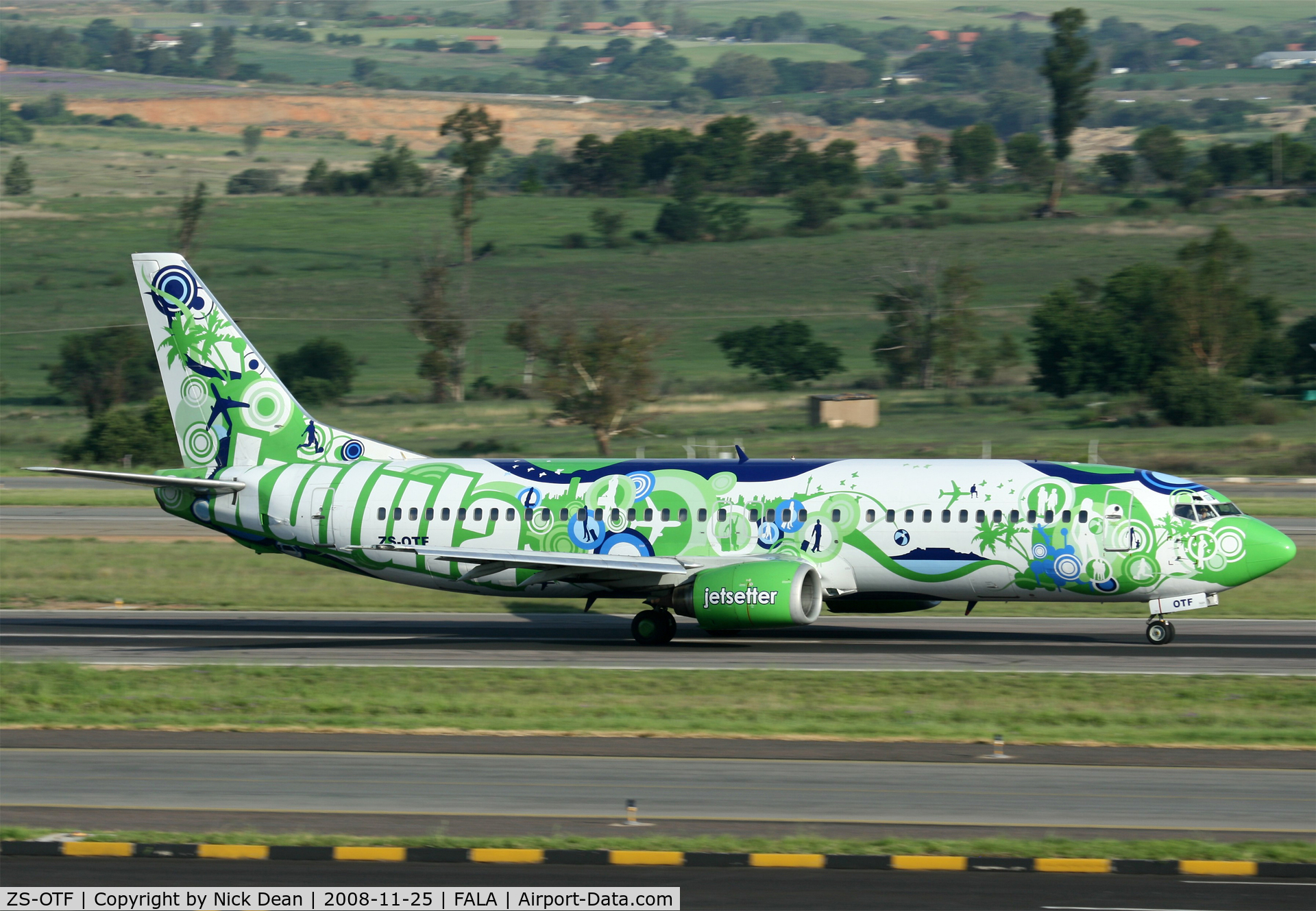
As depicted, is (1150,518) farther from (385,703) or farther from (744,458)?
(385,703)

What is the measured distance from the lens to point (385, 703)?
25141 millimetres

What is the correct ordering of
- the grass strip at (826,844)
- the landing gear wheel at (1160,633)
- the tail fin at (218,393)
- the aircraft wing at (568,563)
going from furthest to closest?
the tail fin at (218,393)
the aircraft wing at (568,563)
the landing gear wheel at (1160,633)
the grass strip at (826,844)

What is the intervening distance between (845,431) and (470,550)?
60.5 metres

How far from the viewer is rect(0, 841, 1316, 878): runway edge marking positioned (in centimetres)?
1526

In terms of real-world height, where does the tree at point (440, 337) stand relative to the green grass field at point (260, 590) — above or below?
above

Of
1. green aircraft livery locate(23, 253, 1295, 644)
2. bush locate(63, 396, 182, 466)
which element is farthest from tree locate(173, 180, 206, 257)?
green aircraft livery locate(23, 253, 1295, 644)

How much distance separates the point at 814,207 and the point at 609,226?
2421 cm

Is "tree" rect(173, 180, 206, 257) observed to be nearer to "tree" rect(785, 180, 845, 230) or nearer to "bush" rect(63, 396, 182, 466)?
"tree" rect(785, 180, 845, 230)

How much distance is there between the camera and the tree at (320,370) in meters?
115

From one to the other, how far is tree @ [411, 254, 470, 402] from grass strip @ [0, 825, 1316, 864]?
9653 cm

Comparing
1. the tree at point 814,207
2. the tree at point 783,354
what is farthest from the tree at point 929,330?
the tree at point 814,207

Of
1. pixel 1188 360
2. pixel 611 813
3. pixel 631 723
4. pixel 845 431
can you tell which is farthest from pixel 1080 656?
pixel 1188 360

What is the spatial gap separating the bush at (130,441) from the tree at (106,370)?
22.8m

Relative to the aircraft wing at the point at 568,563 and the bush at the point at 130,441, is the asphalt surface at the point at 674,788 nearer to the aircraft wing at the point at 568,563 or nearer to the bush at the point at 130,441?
the aircraft wing at the point at 568,563
